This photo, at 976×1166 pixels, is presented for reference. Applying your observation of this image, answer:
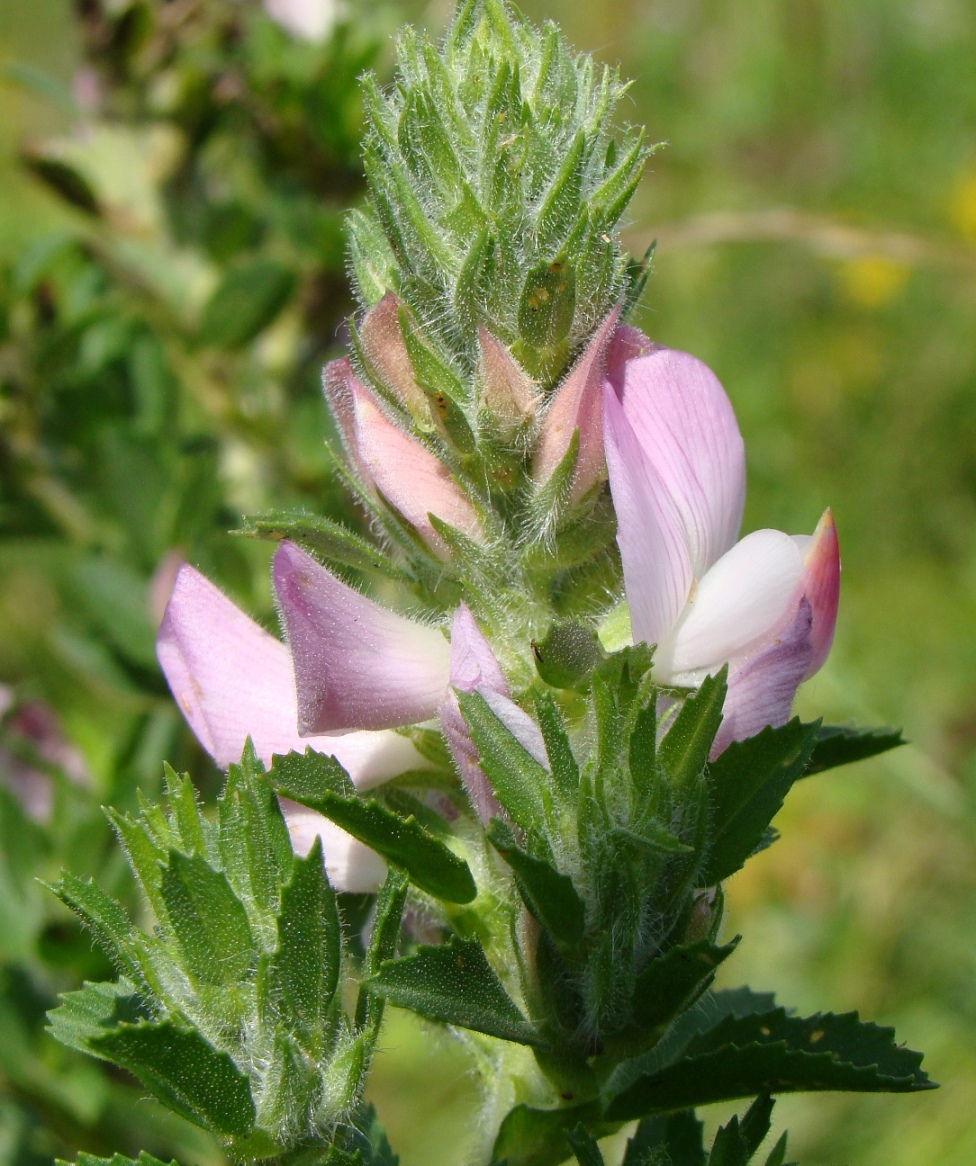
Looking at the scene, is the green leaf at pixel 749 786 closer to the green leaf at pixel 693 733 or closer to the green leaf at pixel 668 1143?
the green leaf at pixel 693 733

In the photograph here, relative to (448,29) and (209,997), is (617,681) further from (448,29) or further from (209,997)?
(448,29)

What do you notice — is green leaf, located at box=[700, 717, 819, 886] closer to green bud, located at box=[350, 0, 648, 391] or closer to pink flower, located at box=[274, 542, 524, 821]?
pink flower, located at box=[274, 542, 524, 821]

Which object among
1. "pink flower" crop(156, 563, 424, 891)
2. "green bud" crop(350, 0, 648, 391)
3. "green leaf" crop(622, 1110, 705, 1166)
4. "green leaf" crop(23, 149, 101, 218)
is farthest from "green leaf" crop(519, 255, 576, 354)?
"green leaf" crop(23, 149, 101, 218)

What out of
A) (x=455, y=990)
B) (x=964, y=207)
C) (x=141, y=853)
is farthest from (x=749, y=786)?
(x=964, y=207)

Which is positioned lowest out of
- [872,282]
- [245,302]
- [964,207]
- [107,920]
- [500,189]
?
[107,920]

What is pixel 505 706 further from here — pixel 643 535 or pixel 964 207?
pixel 964 207
